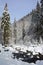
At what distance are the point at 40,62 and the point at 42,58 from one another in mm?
2132

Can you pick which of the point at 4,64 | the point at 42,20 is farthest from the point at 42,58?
the point at 42,20

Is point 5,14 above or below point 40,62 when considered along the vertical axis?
above

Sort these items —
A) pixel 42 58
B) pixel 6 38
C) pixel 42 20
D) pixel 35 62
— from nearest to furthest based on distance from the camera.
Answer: pixel 35 62 → pixel 42 58 → pixel 42 20 → pixel 6 38

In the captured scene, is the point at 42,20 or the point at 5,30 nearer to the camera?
the point at 42,20

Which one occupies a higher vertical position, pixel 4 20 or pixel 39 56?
pixel 4 20

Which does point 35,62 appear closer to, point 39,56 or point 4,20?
point 39,56

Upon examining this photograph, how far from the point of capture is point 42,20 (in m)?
32.5

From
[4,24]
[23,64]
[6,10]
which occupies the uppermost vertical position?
[6,10]

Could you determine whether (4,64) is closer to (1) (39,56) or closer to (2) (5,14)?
(1) (39,56)

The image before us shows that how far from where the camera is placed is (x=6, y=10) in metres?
56.1

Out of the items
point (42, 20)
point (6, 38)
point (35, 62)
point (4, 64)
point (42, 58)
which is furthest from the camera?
point (6, 38)

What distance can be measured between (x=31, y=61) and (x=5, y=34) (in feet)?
110

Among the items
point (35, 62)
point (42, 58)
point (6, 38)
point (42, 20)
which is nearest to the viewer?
point (35, 62)

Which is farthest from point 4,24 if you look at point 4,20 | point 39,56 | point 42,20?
point 39,56
